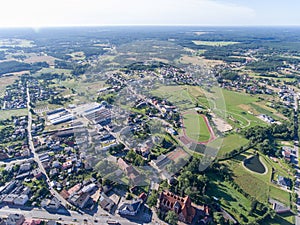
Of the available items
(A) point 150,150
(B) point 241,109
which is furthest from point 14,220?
(B) point 241,109

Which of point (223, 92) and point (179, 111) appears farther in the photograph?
point (223, 92)

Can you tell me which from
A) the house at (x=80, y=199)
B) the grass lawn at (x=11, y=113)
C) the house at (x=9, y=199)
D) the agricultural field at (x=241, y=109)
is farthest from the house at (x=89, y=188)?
the grass lawn at (x=11, y=113)

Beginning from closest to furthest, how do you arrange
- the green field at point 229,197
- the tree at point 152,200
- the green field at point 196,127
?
the green field at point 229,197
the tree at point 152,200
the green field at point 196,127

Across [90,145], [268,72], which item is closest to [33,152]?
[90,145]

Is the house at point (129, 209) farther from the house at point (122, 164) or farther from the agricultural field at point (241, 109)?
the agricultural field at point (241, 109)

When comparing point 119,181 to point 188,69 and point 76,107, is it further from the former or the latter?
point 188,69

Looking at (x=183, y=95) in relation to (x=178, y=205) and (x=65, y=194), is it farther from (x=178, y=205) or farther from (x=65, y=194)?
(x=65, y=194)
